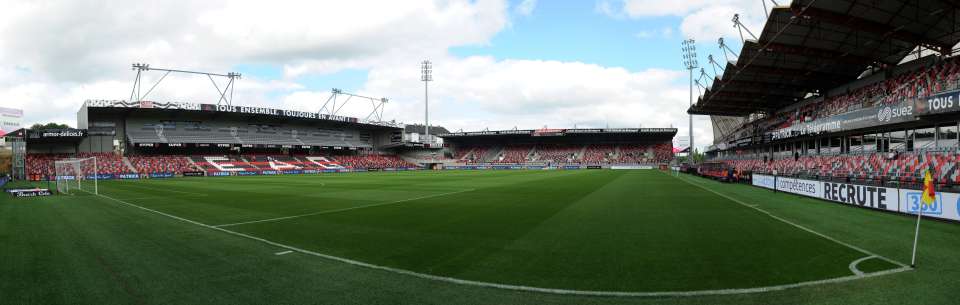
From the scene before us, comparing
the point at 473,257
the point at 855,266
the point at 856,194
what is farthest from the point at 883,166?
the point at 473,257

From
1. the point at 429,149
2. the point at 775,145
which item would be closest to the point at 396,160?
the point at 429,149

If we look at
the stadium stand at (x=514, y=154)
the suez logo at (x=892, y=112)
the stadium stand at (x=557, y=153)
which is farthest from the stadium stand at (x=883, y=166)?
the stadium stand at (x=514, y=154)

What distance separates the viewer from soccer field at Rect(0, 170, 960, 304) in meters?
5.54

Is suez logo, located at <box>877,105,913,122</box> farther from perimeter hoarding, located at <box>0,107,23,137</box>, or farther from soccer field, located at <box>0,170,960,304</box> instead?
perimeter hoarding, located at <box>0,107,23,137</box>

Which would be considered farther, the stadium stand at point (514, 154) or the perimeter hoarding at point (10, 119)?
the stadium stand at point (514, 154)

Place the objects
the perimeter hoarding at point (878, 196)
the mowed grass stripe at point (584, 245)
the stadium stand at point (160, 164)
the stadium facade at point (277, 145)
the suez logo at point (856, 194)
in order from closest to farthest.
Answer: the mowed grass stripe at point (584, 245)
the perimeter hoarding at point (878, 196)
the suez logo at point (856, 194)
the stadium stand at point (160, 164)
the stadium facade at point (277, 145)

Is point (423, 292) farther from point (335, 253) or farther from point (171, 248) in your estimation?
point (171, 248)

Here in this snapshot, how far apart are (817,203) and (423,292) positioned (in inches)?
695

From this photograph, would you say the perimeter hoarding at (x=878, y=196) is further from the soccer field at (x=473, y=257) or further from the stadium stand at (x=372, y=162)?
the stadium stand at (x=372, y=162)

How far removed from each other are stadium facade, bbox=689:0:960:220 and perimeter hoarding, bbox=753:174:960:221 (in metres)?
0.03

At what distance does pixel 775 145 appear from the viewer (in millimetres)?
40531

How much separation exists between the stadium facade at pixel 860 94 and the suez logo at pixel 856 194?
1.4 inches

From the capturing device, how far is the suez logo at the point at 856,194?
13.5 meters

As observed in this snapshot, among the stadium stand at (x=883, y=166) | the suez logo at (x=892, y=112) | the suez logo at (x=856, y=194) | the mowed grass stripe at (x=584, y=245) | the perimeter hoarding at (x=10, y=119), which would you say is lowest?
the mowed grass stripe at (x=584, y=245)
